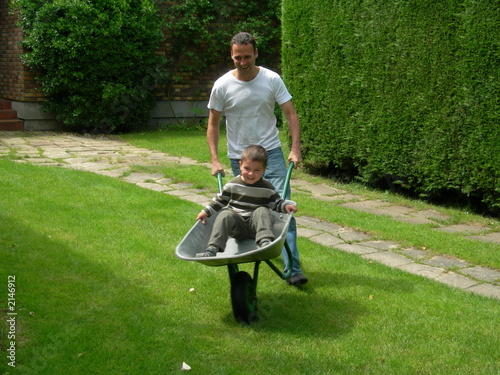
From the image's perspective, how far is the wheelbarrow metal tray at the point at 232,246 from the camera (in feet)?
12.8

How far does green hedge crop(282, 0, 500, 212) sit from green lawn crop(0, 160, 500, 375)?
2150mm

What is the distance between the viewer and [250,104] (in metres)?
4.89

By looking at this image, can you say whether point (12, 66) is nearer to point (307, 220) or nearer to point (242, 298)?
point (307, 220)


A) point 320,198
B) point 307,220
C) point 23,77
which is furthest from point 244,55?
point 23,77

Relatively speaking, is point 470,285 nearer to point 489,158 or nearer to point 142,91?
point 489,158

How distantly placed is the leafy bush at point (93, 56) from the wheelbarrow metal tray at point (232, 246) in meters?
8.55

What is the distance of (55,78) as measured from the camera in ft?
40.8

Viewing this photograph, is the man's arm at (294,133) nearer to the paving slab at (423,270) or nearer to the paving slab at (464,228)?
the paving slab at (423,270)

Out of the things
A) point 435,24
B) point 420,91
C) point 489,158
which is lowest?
point 489,158

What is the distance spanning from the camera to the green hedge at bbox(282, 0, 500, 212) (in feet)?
22.6

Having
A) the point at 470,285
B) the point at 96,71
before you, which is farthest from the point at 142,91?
the point at 470,285

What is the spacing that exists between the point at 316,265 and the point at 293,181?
379 cm

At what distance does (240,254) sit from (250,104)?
1.38m

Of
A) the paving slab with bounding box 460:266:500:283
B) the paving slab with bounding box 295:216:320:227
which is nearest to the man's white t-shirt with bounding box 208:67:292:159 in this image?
the paving slab with bounding box 460:266:500:283
